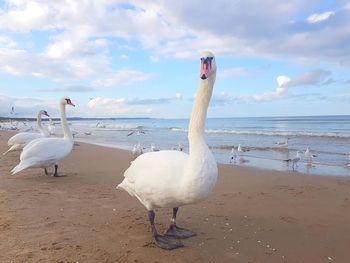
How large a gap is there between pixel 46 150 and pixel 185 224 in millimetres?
5293

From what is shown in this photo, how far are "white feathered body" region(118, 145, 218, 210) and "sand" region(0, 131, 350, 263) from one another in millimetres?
655

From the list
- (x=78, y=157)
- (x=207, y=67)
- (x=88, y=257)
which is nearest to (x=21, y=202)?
(x=88, y=257)

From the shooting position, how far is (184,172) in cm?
441

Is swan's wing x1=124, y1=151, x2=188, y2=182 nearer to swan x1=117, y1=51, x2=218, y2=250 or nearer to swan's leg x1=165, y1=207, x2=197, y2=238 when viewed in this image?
swan x1=117, y1=51, x2=218, y2=250

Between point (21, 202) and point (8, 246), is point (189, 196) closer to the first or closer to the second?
point (8, 246)

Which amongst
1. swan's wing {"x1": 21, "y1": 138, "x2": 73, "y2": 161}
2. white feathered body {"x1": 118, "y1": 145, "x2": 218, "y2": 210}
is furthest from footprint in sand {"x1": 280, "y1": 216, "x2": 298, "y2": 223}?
swan's wing {"x1": 21, "y1": 138, "x2": 73, "y2": 161}

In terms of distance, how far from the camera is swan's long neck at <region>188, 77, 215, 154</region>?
4688 mm

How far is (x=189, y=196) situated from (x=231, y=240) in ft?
3.71

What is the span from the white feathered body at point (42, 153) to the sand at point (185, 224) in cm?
50

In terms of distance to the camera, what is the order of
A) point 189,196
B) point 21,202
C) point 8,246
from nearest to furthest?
point 189,196 → point 8,246 → point 21,202

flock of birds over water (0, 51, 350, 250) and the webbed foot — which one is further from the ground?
flock of birds over water (0, 51, 350, 250)

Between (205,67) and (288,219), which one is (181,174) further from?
(288,219)

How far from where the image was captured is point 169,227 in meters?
5.41

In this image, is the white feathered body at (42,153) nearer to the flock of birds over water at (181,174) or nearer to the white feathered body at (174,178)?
the flock of birds over water at (181,174)
